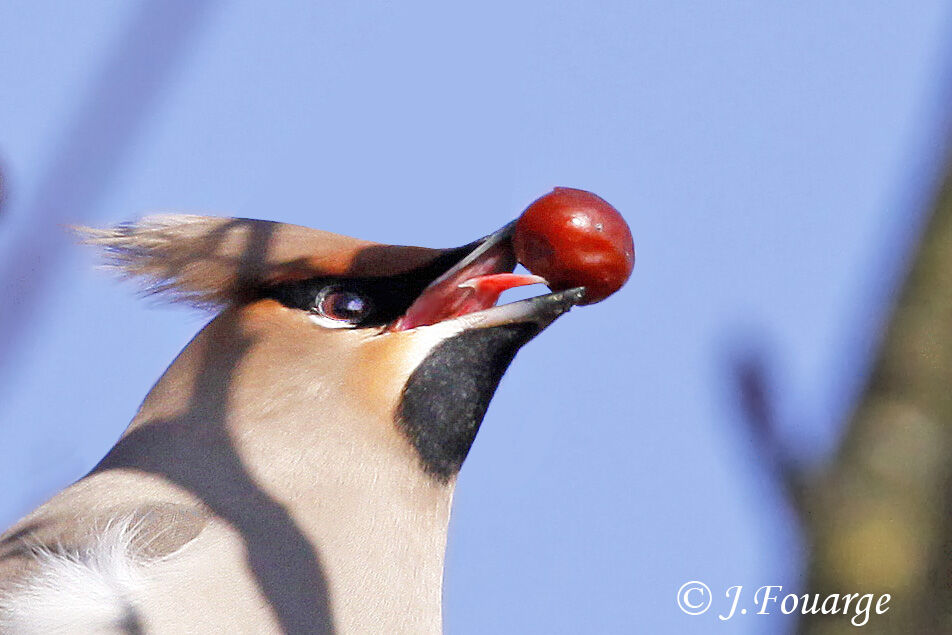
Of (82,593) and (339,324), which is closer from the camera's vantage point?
(82,593)

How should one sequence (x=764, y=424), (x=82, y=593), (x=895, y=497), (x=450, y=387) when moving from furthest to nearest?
1. (x=450, y=387)
2. (x=82, y=593)
3. (x=764, y=424)
4. (x=895, y=497)

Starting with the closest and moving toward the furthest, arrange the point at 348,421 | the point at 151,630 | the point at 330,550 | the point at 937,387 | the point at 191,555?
the point at 937,387 < the point at 151,630 < the point at 191,555 < the point at 330,550 < the point at 348,421

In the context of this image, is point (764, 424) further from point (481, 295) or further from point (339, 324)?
point (339, 324)

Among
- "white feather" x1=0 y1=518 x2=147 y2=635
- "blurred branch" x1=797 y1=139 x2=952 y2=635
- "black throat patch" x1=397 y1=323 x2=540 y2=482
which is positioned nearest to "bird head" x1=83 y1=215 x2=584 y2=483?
"black throat patch" x1=397 y1=323 x2=540 y2=482

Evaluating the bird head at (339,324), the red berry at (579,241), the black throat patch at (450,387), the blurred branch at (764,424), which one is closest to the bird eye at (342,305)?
the bird head at (339,324)

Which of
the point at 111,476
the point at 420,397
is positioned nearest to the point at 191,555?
the point at 111,476

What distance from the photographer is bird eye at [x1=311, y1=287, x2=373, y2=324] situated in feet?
10.6

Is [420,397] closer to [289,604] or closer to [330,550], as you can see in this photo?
[330,550]

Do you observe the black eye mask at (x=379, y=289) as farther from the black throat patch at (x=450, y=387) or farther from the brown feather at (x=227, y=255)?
the black throat patch at (x=450, y=387)

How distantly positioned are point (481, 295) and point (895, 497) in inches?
63.7

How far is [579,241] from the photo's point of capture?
2.91m

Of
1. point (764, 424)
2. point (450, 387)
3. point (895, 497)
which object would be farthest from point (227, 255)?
point (895, 497)

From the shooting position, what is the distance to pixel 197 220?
3.29m

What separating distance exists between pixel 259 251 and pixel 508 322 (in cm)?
66
